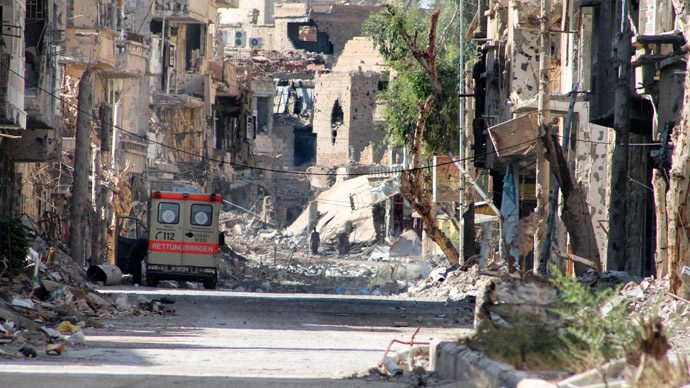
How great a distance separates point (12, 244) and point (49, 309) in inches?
133

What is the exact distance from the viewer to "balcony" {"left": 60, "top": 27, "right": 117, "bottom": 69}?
37281 mm

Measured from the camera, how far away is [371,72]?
263 ft

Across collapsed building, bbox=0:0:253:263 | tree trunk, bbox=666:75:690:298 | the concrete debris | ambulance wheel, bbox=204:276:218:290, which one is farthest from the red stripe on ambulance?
the concrete debris

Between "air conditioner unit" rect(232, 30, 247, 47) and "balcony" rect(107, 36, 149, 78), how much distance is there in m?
60.1

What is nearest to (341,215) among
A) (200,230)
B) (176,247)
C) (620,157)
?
(200,230)

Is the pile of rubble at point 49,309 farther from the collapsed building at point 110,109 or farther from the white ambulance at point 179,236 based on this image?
the white ambulance at point 179,236

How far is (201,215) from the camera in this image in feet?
99.2

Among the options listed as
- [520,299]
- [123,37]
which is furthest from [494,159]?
[520,299]

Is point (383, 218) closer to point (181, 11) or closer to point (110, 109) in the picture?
point (181, 11)

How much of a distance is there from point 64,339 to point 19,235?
7120 millimetres

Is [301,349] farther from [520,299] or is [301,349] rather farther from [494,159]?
[494,159]

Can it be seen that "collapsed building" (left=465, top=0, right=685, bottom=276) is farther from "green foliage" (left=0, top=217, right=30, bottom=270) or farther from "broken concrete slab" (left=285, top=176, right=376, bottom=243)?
"broken concrete slab" (left=285, top=176, right=376, bottom=243)

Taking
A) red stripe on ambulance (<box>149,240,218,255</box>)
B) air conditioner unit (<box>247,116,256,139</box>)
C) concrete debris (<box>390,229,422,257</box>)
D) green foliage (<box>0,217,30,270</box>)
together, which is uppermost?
air conditioner unit (<box>247,116,256,139</box>)

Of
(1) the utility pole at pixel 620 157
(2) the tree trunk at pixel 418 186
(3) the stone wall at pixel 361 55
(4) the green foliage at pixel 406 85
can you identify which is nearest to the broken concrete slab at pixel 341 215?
(3) the stone wall at pixel 361 55
